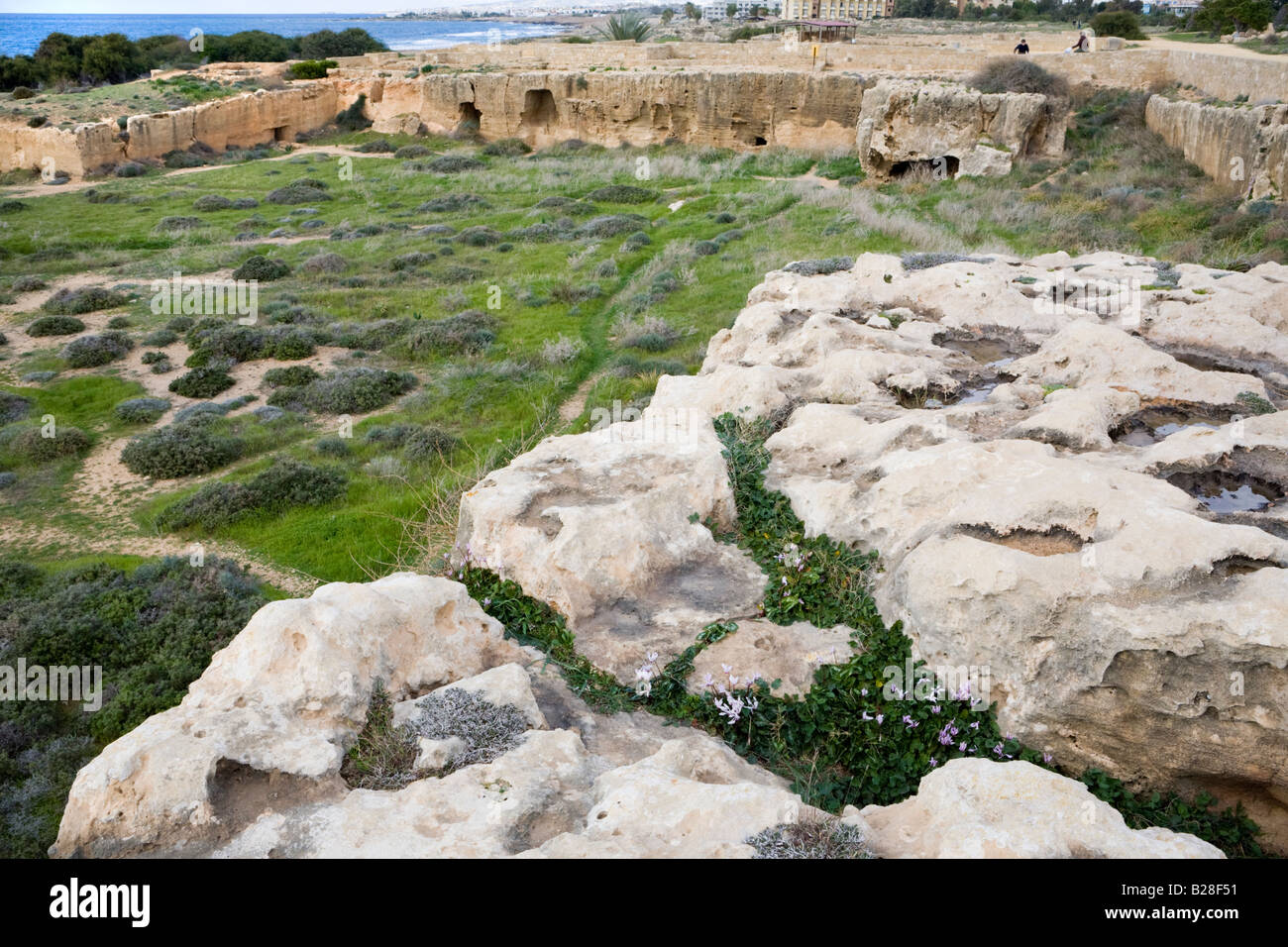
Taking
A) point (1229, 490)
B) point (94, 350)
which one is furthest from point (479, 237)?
point (1229, 490)

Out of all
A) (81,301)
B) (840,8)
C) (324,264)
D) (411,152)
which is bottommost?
(81,301)

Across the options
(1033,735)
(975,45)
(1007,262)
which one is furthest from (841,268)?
(975,45)

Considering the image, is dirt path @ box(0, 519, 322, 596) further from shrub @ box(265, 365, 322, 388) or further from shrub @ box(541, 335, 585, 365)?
shrub @ box(541, 335, 585, 365)

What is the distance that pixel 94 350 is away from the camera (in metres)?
19.1

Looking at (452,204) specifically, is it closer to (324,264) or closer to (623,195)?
(623,195)

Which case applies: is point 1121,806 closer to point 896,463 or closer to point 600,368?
point 896,463

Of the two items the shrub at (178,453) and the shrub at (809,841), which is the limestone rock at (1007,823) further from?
the shrub at (178,453)

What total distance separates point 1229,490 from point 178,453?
1498cm

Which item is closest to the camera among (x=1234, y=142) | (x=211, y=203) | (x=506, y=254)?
(x=1234, y=142)

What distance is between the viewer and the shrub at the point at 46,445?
14.9 metres

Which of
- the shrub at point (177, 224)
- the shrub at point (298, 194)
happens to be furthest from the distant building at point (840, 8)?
the shrub at point (177, 224)

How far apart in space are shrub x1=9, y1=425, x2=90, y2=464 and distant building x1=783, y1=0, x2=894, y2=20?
99.6 meters

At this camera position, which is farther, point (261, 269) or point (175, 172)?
point (175, 172)

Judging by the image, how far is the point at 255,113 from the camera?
150 feet
